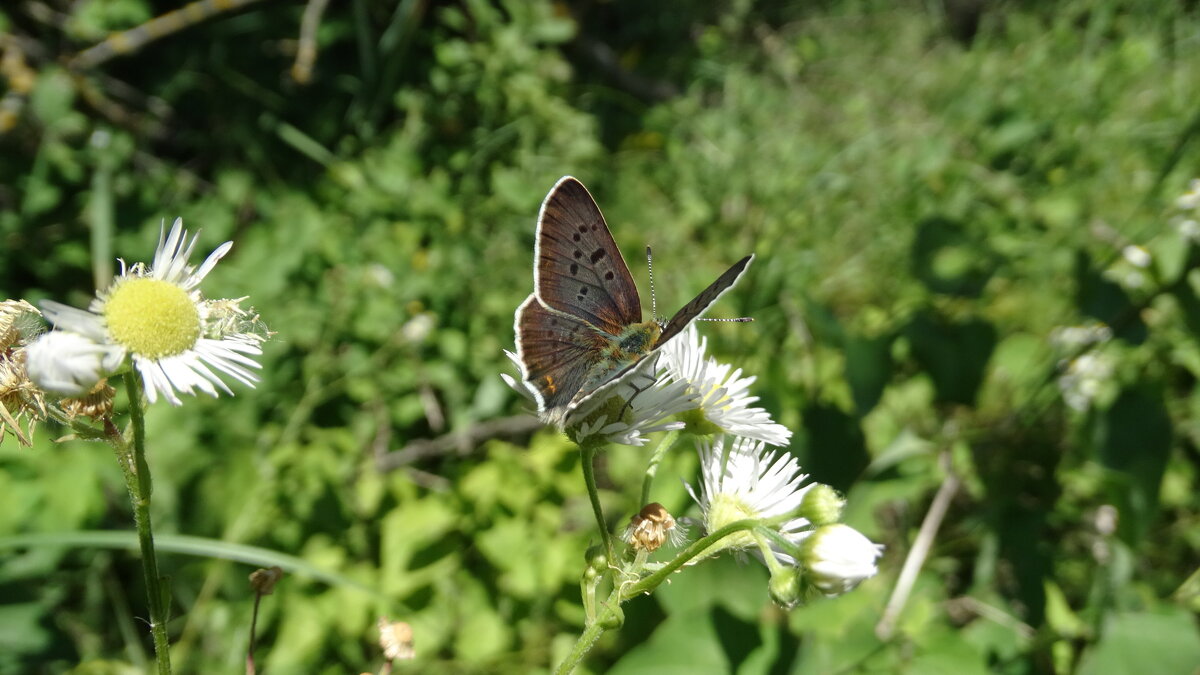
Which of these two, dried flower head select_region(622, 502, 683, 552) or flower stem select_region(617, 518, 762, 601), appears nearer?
flower stem select_region(617, 518, 762, 601)

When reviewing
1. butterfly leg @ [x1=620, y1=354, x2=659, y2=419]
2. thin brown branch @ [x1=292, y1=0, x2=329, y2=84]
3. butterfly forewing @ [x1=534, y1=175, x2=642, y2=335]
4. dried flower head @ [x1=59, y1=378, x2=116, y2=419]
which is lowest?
butterfly leg @ [x1=620, y1=354, x2=659, y2=419]

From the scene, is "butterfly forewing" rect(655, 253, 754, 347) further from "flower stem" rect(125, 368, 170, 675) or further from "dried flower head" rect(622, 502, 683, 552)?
"flower stem" rect(125, 368, 170, 675)

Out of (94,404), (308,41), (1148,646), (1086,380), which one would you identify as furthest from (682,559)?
(308,41)

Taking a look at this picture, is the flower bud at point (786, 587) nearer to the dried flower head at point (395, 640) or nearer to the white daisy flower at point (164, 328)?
the dried flower head at point (395, 640)

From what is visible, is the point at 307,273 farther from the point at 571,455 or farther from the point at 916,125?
the point at 916,125

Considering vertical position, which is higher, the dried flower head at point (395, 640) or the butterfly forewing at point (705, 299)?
the butterfly forewing at point (705, 299)

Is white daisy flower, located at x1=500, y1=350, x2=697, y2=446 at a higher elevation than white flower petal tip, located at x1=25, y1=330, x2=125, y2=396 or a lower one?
lower

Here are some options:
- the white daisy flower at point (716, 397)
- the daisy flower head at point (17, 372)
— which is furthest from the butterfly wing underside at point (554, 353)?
the daisy flower head at point (17, 372)

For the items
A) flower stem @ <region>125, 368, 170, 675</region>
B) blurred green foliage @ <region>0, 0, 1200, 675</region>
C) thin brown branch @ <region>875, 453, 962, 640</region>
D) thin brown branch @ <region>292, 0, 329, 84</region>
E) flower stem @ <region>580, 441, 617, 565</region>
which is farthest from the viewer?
thin brown branch @ <region>292, 0, 329, 84</region>

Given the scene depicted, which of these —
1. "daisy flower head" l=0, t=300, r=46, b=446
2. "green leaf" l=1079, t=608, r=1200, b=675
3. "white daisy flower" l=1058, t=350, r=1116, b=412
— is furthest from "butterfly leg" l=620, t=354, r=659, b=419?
"white daisy flower" l=1058, t=350, r=1116, b=412
